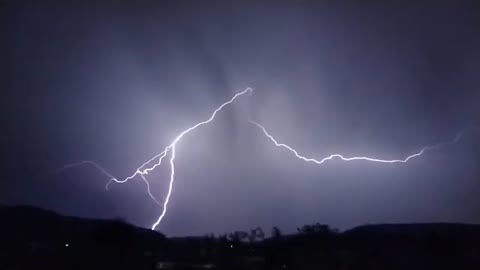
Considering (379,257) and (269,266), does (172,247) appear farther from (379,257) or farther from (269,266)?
(379,257)

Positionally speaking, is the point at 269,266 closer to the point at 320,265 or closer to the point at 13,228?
the point at 320,265

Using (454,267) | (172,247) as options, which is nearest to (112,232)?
(172,247)

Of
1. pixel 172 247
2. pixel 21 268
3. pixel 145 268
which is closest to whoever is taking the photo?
pixel 21 268

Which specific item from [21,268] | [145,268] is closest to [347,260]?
[145,268]

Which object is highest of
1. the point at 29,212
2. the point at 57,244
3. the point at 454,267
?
the point at 29,212

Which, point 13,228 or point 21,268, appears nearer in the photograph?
point 21,268

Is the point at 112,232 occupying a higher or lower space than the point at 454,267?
higher

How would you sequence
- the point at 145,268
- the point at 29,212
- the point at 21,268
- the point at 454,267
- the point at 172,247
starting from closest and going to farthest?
1. the point at 21,268
2. the point at 145,268
3. the point at 454,267
4. the point at 172,247
5. the point at 29,212
